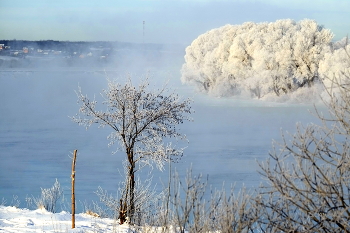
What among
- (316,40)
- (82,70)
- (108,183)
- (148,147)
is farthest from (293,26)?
(148,147)

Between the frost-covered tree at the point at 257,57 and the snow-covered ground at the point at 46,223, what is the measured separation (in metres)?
27.5

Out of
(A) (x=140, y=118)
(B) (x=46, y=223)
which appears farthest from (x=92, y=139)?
(B) (x=46, y=223)

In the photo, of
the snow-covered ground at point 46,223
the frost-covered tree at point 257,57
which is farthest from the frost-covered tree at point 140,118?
the frost-covered tree at point 257,57

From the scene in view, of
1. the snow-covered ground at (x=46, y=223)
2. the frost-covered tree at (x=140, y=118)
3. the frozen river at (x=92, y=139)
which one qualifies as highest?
the frost-covered tree at (x=140, y=118)

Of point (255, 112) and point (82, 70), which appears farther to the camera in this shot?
point (82, 70)

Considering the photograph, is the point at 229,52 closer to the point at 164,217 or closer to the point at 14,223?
the point at 14,223

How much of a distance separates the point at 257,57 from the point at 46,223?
29.1 metres

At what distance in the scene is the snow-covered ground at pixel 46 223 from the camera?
9172 mm

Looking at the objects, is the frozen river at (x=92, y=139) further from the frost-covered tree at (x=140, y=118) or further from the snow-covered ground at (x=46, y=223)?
the snow-covered ground at (x=46, y=223)

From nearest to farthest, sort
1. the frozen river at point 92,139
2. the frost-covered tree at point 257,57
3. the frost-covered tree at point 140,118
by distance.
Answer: the frost-covered tree at point 140,118, the frozen river at point 92,139, the frost-covered tree at point 257,57

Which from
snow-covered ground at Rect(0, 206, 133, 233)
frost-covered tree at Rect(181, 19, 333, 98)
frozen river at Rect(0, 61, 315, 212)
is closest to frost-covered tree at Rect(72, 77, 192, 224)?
snow-covered ground at Rect(0, 206, 133, 233)

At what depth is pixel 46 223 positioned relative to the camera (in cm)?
959

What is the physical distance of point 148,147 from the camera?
11.5 m

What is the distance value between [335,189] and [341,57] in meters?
27.6
